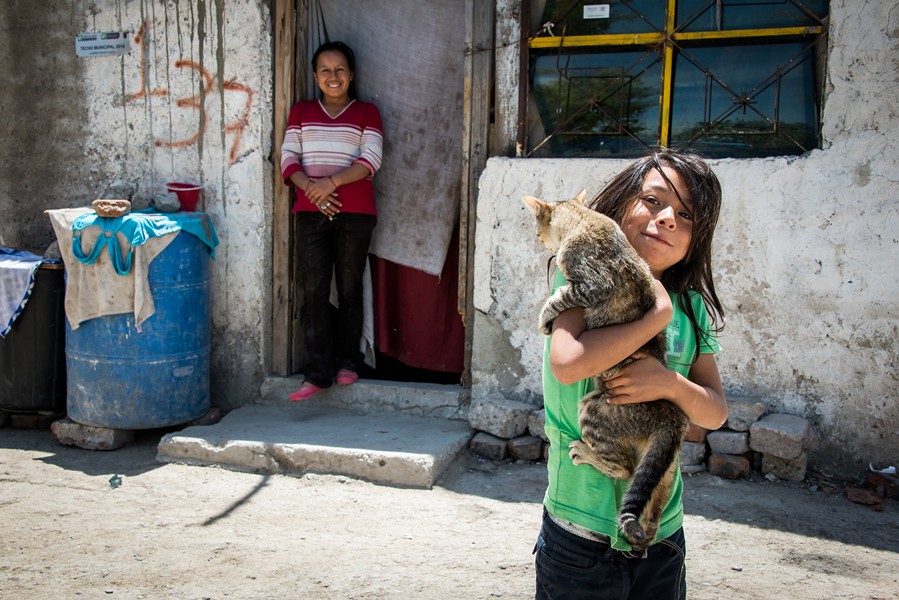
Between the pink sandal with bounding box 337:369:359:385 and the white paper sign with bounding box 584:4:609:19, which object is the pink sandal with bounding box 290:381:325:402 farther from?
the white paper sign with bounding box 584:4:609:19

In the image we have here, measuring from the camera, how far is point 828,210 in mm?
4316

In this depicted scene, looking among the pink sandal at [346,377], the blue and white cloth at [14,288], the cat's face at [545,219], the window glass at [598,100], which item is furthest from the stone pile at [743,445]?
the blue and white cloth at [14,288]

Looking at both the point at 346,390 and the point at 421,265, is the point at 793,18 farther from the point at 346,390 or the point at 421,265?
the point at 346,390

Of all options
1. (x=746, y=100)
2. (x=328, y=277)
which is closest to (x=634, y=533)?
(x=746, y=100)

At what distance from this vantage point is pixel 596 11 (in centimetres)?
470

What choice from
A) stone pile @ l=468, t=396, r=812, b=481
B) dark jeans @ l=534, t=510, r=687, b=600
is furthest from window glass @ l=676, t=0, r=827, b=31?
dark jeans @ l=534, t=510, r=687, b=600

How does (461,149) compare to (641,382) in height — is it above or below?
above

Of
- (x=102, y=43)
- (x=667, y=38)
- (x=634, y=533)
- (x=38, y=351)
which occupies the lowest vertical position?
(x=38, y=351)

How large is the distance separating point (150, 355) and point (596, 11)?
3.46 metres

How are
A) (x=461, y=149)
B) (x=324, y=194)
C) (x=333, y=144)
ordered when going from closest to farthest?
(x=324, y=194) → (x=333, y=144) → (x=461, y=149)

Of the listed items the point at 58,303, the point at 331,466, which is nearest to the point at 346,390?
the point at 331,466

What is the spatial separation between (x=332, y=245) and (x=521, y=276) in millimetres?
1347

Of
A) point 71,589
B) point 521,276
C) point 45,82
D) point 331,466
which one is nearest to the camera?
point 71,589

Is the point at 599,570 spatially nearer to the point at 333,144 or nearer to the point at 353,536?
the point at 353,536
